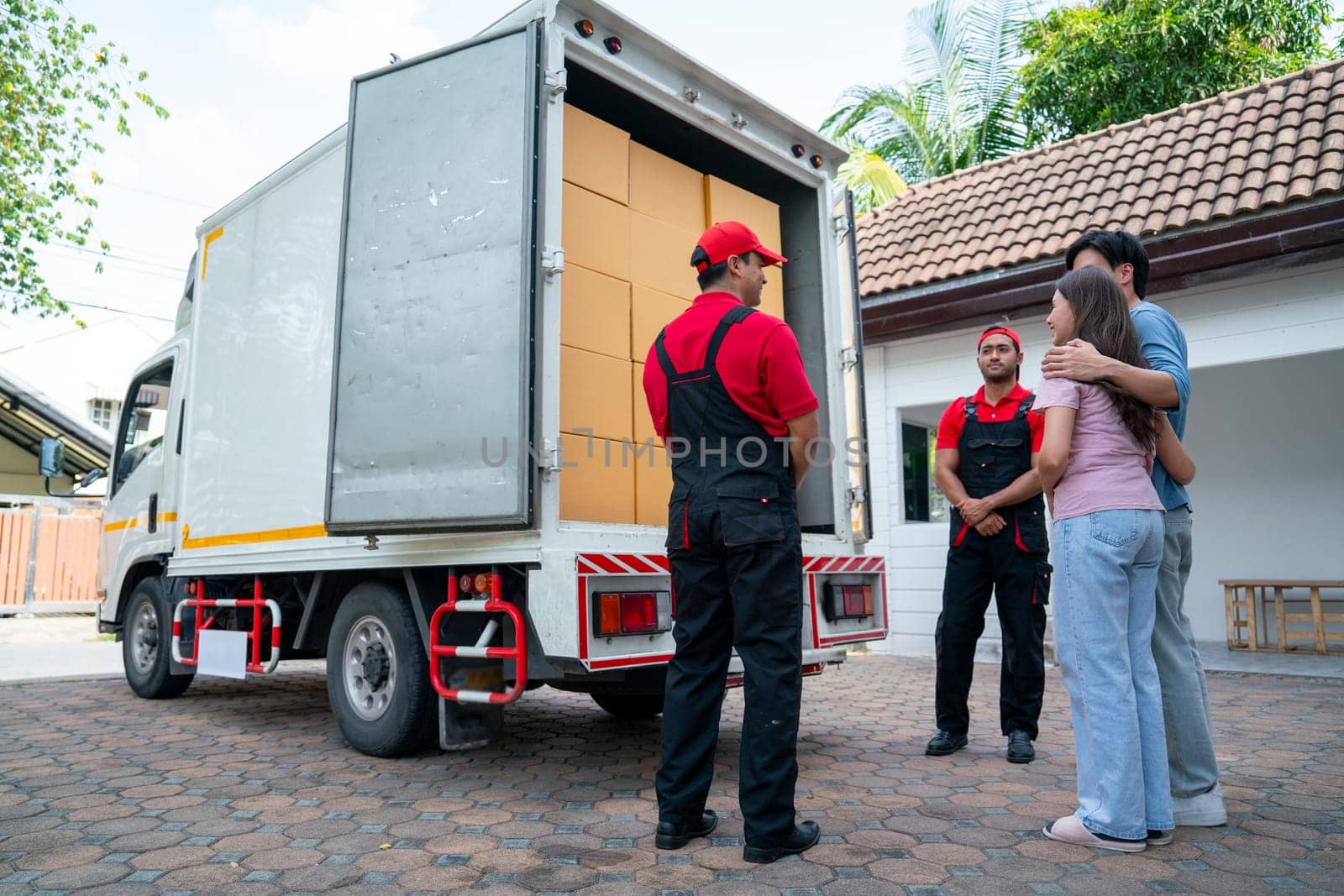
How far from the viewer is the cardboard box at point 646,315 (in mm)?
4281

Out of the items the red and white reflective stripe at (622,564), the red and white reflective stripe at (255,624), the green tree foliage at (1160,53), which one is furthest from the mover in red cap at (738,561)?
the green tree foliage at (1160,53)

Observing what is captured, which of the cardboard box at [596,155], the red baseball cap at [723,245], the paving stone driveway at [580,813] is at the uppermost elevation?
the cardboard box at [596,155]

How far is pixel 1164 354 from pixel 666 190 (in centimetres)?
250

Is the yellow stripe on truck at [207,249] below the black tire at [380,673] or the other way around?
the other way around

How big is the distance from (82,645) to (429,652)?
898 centimetres

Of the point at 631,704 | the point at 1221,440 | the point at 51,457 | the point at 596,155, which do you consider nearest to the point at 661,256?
the point at 596,155

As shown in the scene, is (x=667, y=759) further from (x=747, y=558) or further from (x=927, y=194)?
(x=927, y=194)

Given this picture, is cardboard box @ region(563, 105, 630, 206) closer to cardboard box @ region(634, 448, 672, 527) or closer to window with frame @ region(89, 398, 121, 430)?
cardboard box @ region(634, 448, 672, 527)

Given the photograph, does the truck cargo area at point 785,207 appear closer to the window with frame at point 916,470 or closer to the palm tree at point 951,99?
the window with frame at point 916,470

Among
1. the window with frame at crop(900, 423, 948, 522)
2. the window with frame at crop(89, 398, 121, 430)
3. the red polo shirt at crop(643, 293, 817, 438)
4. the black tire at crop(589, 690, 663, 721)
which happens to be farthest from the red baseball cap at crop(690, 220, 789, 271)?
the window with frame at crop(89, 398, 121, 430)

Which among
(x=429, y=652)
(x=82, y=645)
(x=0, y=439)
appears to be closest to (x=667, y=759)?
(x=429, y=652)

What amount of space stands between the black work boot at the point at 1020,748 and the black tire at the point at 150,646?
16.2 feet

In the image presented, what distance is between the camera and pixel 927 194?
9797 mm

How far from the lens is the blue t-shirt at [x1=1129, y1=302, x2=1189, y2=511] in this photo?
9.62 feet
